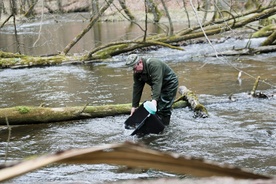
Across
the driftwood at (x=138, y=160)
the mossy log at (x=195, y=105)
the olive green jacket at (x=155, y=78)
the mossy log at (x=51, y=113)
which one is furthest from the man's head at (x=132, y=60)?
the driftwood at (x=138, y=160)

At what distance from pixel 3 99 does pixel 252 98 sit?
6.34m

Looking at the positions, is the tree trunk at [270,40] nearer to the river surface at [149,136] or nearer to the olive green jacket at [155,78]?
the river surface at [149,136]

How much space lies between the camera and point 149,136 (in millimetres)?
6676

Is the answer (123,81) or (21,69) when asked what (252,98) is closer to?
(123,81)

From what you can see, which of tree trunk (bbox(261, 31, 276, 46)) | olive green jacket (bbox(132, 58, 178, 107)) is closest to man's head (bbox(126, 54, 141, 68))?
olive green jacket (bbox(132, 58, 178, 107))

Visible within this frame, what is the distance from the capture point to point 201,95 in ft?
30.4

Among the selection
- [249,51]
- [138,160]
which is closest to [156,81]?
[138,160]

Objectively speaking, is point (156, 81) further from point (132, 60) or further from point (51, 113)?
point (51, 113)

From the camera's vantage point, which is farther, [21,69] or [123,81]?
[21,69]

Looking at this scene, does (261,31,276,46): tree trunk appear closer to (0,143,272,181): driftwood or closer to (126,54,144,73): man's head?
(126,54,144,73): man's head

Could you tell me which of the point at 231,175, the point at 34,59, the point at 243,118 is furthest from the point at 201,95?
the point at 231,175

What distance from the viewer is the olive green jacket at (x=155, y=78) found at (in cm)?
636

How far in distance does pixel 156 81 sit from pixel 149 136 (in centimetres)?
104

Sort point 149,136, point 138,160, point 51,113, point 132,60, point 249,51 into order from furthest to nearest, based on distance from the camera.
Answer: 1. point 249,51
2. point 51,113
3. point 149,136
4. point 132,60
5. point 138,160
